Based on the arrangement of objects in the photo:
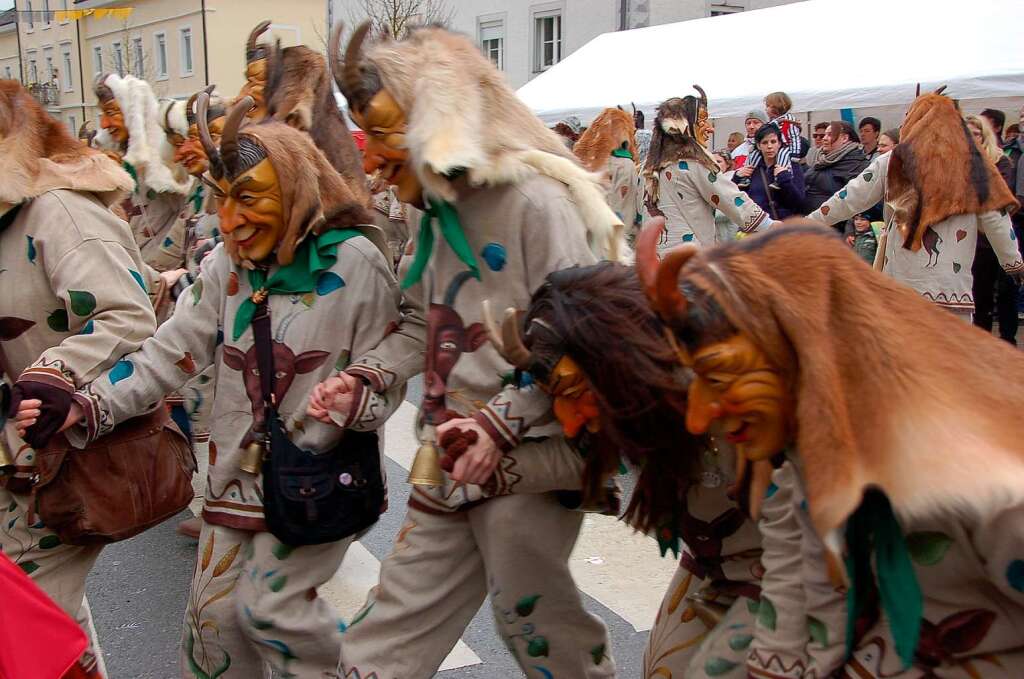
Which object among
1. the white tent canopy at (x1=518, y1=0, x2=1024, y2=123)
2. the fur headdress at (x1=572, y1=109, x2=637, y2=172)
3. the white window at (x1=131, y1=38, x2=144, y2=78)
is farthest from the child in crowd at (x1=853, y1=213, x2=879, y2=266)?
the white window at (x1=131, y1=38, x2=144, y2=78)

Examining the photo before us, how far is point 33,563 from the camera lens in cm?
317

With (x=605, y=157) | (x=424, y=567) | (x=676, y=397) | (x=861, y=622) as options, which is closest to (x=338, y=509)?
(x=424, y=567)

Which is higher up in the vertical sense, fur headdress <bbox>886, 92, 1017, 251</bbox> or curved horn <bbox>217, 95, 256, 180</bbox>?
curved horn <bbox>217, 95, 256, 180</bbox>

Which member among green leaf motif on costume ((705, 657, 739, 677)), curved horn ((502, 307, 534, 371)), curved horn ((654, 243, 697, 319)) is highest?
curved horn ((654, 243, 697, 319))

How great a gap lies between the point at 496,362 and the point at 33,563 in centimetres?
149

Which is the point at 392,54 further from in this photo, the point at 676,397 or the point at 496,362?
the point at 676,397

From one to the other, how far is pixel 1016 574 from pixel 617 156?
284 inches

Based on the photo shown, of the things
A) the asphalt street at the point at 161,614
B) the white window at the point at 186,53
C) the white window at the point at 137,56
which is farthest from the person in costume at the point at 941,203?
the white window at the point at 137,56

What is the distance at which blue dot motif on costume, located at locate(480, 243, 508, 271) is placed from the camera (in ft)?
9.33

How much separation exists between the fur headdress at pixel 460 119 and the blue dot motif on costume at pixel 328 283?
1.54ft

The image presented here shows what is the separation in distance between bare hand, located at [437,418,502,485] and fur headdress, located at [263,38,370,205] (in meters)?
2.09

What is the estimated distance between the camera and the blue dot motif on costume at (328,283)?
10.2ft

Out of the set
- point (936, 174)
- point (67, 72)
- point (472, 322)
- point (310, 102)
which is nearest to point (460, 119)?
point (472, 322)

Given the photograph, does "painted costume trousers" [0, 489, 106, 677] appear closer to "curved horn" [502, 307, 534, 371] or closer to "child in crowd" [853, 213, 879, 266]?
"curved horn" [502, 307, 534, 371]
